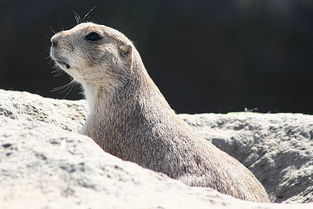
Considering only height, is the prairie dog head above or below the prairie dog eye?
below

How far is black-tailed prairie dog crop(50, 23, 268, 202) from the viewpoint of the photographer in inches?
257

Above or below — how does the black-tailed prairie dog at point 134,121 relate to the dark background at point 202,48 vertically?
below

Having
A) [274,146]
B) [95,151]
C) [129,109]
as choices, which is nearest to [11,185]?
[95,151]

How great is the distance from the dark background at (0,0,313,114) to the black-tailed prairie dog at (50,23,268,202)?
23.3 feet

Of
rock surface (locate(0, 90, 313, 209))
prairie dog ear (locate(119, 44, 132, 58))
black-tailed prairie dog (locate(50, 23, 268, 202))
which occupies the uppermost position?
prairie dog ear (locate(119, 44, 132, 58))

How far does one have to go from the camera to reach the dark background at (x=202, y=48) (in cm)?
1455

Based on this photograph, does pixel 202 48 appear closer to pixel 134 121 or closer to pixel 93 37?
pixel 93 37

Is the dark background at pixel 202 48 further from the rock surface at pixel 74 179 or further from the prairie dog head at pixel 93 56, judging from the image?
the rock surface at pixel 74 179

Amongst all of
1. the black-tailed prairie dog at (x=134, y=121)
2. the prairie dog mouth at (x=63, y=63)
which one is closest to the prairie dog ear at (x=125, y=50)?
the black-tailed prairie dog at (x=134, y=121)

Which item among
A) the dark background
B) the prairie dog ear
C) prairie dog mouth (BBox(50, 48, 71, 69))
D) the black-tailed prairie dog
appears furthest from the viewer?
the dark background

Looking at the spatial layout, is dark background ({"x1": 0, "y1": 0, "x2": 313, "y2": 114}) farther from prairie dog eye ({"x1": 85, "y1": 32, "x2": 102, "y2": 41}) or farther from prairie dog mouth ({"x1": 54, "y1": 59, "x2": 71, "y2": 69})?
prairie dog mouth ({"x1": 54, "y1": 59, "x2": 71, "y2": 69})

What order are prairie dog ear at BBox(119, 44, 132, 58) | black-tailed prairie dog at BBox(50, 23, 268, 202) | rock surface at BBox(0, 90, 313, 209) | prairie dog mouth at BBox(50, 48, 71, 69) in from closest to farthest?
rock surface at BBox(0, 90, 313, 209)
black-tailed prairie dog at BBox(50, 23, 268, 202)
prairie dog mouth at BBox(50, 48, 71, 69)
prairie dog ear at BBox(119, 44, 132, 58)

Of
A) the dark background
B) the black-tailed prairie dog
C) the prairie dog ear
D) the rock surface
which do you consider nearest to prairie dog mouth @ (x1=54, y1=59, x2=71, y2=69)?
the black-tailed prairie dog

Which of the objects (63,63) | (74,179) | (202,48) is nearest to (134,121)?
(63,63)
